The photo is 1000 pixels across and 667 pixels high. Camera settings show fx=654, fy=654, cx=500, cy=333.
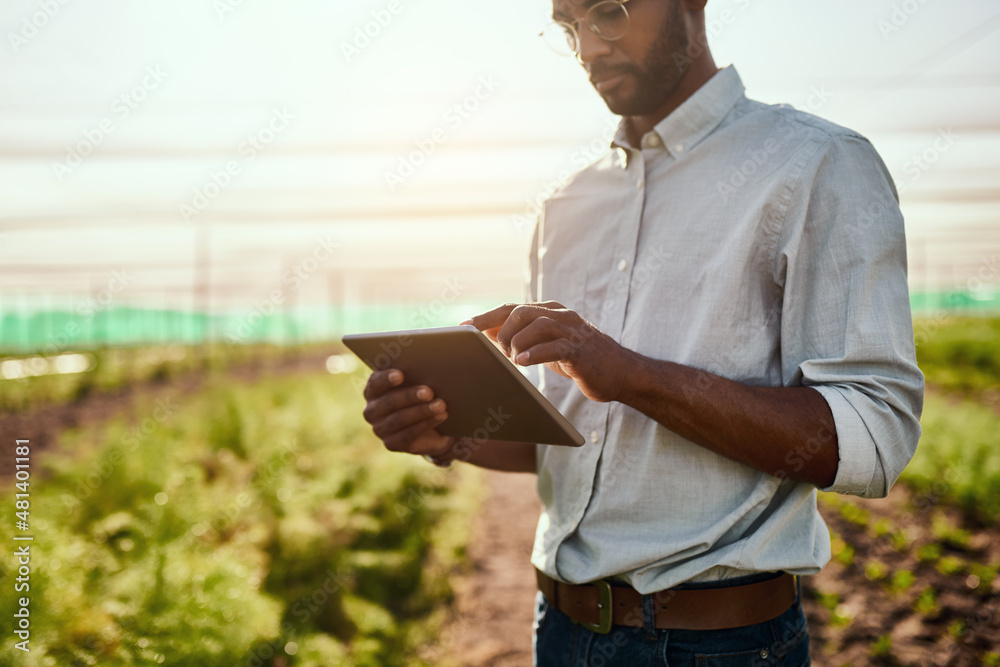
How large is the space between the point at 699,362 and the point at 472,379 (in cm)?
44

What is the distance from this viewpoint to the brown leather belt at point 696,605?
4.00ft

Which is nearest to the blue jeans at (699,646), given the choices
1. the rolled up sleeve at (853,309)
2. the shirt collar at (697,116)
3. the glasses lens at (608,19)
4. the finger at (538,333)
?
the rolled up sleeve at (853,309)

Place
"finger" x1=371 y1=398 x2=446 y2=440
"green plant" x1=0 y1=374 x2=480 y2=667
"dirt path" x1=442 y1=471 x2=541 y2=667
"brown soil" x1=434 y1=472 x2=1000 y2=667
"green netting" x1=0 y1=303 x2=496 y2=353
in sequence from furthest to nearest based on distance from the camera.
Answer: "green netting" x1=0 y1=303 x2=496 y2=353, "dirt path" x1=442 y1=471 x2=541 y2=667, "brown soil" x1=434 y1=472 x2=1000 y2=667, "green plant" x1=0 y1=374 x2=480 y2=667, "finger" x1=371 y1=398 x2=446 y2=440

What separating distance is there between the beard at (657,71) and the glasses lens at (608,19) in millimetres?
64

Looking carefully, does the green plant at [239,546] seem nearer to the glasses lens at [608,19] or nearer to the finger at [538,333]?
the finger at [538,333]

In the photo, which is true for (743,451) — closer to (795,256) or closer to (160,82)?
(795,256)

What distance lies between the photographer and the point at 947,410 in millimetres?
8039

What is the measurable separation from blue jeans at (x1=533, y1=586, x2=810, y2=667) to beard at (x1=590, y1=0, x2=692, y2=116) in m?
1.08

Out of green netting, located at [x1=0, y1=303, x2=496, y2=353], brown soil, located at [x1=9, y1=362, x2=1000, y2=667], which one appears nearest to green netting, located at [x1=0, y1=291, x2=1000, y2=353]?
green netting, located at [x1=0, y1=303, x2=496, y2=353]

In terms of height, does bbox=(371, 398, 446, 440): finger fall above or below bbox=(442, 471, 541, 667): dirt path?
above

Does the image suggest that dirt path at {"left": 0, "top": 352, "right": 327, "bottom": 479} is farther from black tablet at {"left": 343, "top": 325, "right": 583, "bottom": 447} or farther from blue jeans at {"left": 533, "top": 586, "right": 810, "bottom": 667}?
blue jeans at {"left": 533, "top": 586, "right": 810, "bottom": 667}

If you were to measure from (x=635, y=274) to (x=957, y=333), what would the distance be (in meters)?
19.2

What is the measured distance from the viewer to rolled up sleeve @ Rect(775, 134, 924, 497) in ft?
3.54

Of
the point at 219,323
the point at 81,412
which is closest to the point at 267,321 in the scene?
the point at 219,323
